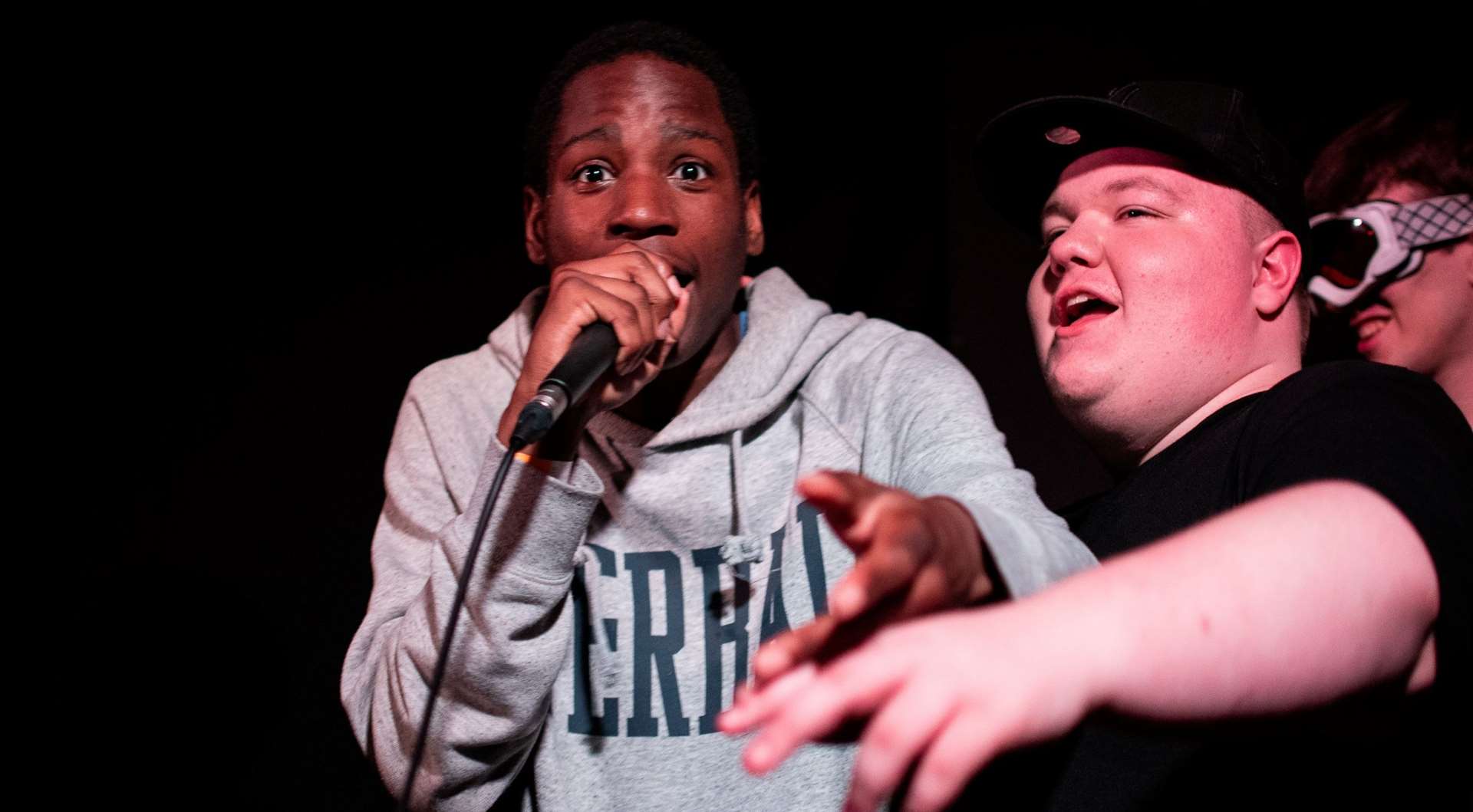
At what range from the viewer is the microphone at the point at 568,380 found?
94 cm

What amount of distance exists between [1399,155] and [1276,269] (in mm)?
658

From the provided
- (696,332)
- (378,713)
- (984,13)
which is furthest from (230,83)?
(984,13)

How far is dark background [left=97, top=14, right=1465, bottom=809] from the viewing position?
1.87 metres

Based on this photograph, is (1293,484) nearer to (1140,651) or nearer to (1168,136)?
(1140,651)

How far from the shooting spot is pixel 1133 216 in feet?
4.37

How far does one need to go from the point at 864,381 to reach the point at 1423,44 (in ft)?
5.21

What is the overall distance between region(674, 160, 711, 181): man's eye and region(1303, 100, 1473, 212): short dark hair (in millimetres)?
1099

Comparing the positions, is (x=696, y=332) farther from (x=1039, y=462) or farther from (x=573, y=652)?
(x=1039, y=462)

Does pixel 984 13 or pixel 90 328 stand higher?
pixel 984 13

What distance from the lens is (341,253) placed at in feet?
6.73

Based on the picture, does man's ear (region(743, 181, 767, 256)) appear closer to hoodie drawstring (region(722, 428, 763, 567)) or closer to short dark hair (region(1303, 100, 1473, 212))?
hoodie drawstring (region(722, 428, 763, 567))

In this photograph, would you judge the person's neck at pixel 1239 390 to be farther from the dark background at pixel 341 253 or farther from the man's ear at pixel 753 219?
the dark background at pixel 341 253

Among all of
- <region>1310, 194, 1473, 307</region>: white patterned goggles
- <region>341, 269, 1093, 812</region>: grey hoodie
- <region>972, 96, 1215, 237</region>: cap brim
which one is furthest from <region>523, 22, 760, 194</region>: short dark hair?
<region>1310, 194, 1473, 307</region>: white patterned goggles

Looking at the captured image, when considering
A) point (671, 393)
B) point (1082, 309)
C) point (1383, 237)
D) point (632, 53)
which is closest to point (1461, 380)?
point (1383, 237)
